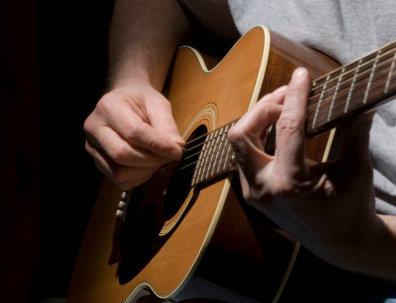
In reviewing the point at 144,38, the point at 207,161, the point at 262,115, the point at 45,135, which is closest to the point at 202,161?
the point at 207,161

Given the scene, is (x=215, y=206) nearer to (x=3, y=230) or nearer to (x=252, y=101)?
(x=252, y=101)

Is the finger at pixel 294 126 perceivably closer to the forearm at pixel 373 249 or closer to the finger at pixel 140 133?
the forearm at pixel 373 249

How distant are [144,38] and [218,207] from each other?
626 mm

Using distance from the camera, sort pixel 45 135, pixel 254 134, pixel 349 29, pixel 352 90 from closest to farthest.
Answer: pixel 352 90
pixel 254 134
pixel 349 29
pixel 45 135

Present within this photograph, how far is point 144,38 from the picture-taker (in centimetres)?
129

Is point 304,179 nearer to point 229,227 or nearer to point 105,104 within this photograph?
point 229,227

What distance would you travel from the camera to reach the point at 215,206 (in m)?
0.82

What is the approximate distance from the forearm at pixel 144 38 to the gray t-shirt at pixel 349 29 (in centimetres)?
22

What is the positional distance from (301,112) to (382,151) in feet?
0.95

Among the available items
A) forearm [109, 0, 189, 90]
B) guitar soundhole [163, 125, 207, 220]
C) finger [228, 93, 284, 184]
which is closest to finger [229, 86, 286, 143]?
finger [228, 93, 284, 184]

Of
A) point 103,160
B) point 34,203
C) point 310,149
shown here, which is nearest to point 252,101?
point 310,149

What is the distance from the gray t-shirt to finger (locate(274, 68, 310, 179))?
278 mm

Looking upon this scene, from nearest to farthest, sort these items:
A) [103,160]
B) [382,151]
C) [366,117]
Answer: [366,117], [382,151], [103,160]

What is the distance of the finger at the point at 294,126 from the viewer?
Result: 0.63 m
